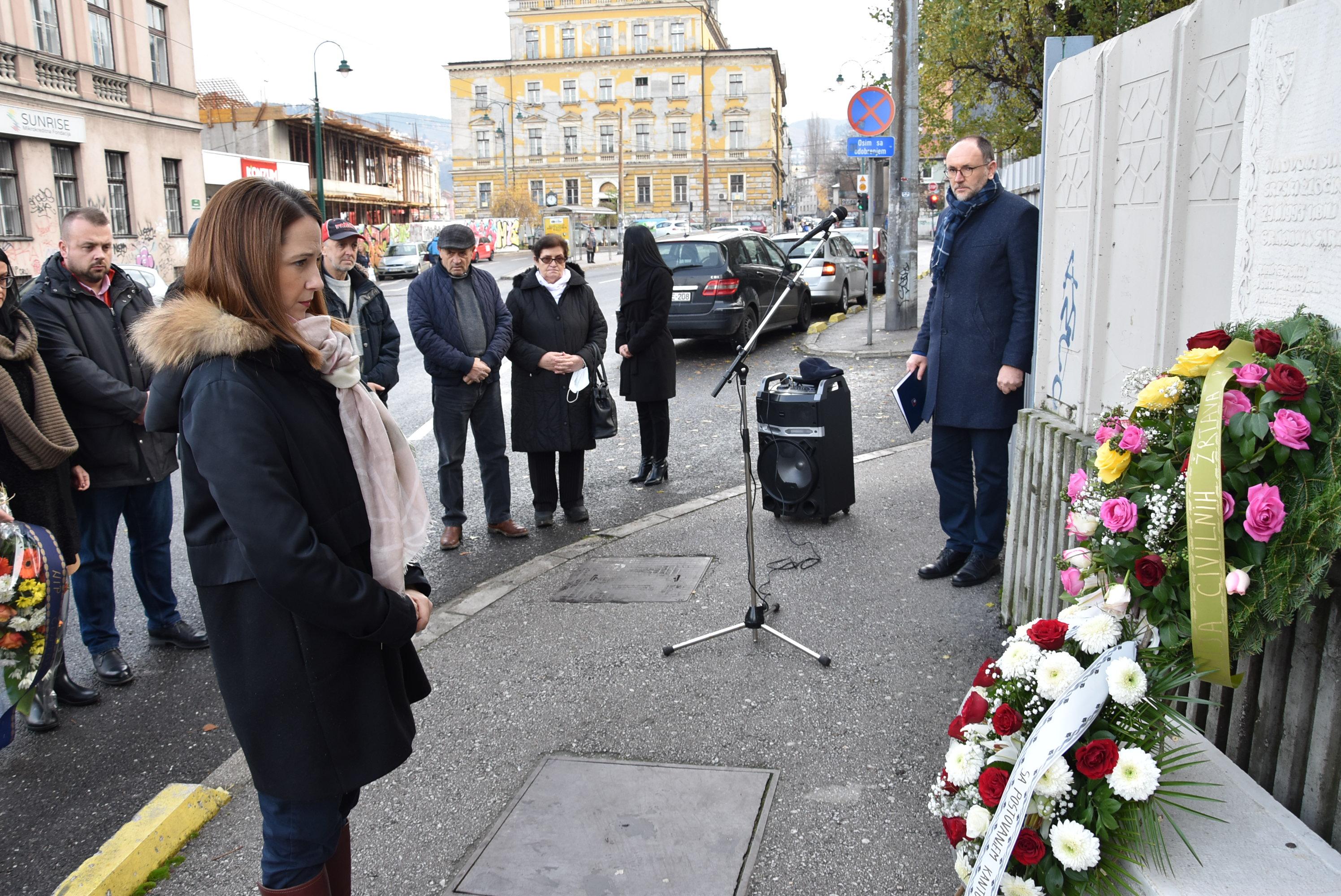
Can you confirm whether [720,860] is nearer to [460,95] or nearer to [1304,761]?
[1304,761]

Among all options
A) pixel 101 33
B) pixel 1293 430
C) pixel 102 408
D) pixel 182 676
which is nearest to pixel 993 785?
pixel 1293 430

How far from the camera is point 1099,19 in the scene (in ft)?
26.6

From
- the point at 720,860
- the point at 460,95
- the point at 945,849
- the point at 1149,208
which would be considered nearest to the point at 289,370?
the point at 720,860

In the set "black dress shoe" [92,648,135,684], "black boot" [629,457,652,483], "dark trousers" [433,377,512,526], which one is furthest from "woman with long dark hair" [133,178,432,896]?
"black boot" [629,457,652,483]

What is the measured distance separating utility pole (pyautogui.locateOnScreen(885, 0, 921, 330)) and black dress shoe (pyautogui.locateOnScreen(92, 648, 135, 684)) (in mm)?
12538

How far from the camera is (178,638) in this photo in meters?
5.11

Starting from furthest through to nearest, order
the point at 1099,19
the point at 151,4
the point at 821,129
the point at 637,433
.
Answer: the point at 821,129 → the point at 151,4 → the point at 637,433 → the point at 1099,19

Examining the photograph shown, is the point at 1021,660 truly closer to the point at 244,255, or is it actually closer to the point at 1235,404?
the point at 1235,404

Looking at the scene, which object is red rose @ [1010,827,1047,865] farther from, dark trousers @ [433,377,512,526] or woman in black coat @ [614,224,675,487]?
woman in black coat @ [614,224,675,487]

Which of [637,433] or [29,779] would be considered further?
[637,433]

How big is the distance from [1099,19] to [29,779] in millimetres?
8461

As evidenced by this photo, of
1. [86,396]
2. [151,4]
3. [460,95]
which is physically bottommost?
[86,396]

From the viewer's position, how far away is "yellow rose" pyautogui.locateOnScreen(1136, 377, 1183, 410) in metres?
2.50

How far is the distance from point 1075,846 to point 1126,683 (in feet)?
1.22
